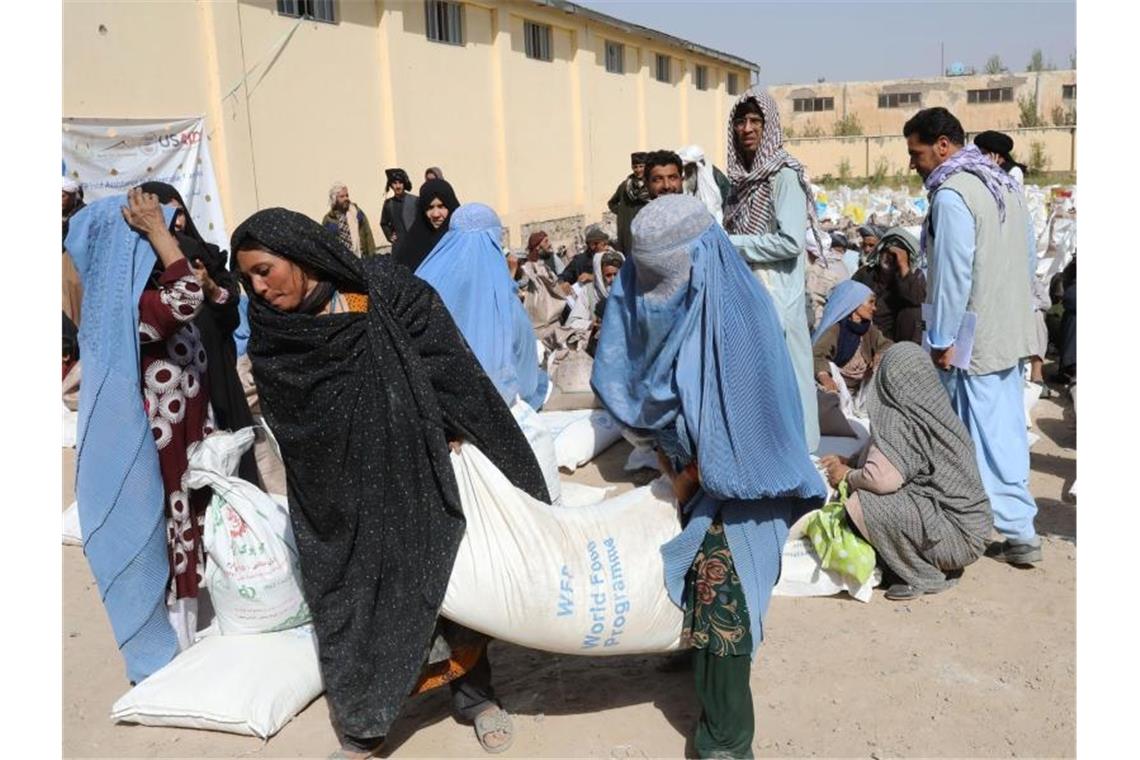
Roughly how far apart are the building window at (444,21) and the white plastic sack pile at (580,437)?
7987 mm

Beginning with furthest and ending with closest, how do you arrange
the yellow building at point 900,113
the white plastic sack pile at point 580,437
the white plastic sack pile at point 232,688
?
1. the yellow building at point 900,113
2. the white plastic sack pile at point 580,437
3. the white plastic sack pile at point 232,688

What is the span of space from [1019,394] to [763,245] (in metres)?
1.16

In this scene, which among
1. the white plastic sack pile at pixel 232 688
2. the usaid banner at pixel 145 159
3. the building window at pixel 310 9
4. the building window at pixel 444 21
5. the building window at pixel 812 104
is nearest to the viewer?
the white plastic sack pile at pixel 232 688

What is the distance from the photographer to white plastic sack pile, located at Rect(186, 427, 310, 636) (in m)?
3.05

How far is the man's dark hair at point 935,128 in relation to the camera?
3859 millimetres

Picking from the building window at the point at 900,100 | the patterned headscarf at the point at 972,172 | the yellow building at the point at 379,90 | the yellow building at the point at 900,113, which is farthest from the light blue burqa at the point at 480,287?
the building window at the point at 900,100

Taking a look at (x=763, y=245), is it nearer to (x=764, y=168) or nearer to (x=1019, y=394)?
(x=764, y=168)

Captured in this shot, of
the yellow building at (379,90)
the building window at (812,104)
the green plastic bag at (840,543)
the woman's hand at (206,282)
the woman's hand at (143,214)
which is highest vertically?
the building window at (812,104)

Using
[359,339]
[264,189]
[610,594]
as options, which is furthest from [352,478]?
[264,189]

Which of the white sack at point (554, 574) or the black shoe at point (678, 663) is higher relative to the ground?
the white sack at point (554, 574)

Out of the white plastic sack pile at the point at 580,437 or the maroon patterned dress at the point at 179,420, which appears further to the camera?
the white plastic sack pile at the point at 580,437

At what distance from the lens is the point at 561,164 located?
1602cm

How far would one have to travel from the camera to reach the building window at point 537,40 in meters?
14.7

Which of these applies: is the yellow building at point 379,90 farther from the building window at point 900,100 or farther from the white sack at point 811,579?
the building window at point 900,100
